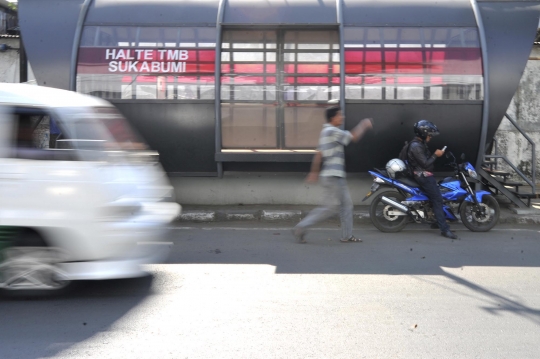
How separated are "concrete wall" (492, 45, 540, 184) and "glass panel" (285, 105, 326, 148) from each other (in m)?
4.64

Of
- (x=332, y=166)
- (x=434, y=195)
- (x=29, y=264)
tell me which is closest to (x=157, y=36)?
(x=332, y=166)

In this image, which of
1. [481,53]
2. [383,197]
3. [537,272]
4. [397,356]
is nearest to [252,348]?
[397,356]

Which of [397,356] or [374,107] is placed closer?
[397,356]

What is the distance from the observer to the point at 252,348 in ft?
14.2

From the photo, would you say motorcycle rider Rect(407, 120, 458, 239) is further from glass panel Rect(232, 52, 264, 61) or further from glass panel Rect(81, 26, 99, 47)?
glass panel Rect(81, 26, 99, 47)

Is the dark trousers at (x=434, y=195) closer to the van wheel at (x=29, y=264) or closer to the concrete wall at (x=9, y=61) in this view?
the van wheel at (x=29, y=264)

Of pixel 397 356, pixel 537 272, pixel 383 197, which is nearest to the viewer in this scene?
pixel 397 356

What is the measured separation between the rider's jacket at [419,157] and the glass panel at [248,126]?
242 cm

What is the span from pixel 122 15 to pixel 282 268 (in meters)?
5.45

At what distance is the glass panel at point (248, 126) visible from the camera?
9.91m

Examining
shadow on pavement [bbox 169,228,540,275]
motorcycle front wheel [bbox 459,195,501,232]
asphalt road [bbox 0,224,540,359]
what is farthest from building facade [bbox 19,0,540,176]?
asphalt road [bbox 0,224,540,359]

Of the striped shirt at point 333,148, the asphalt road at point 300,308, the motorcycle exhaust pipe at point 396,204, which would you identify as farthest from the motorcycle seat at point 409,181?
the striped shirt at point 333,148

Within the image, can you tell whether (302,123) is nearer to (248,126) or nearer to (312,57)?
(248,126)

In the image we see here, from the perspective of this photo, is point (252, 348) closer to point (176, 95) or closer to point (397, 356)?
point (397, 356)
